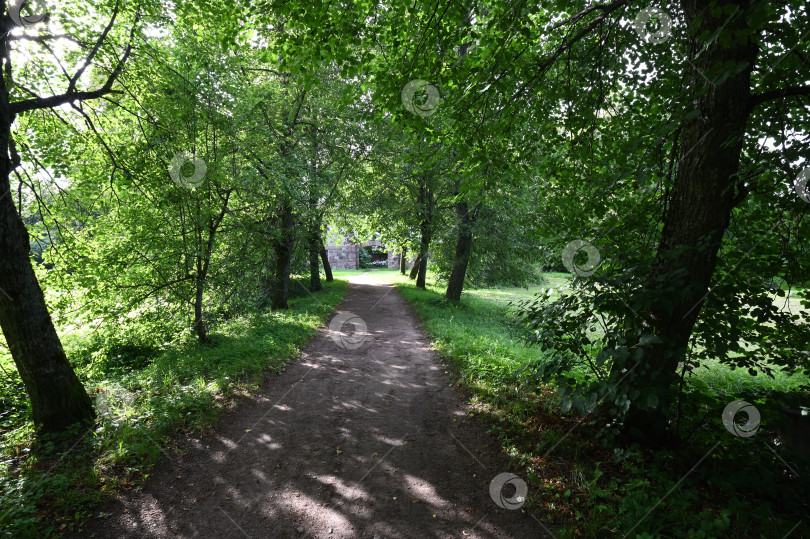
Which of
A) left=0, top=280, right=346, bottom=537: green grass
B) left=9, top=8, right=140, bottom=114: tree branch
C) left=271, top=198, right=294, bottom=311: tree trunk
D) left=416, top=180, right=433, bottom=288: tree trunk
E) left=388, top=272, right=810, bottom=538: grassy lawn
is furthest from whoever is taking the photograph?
left=416, top=180, right=433, bottom=288: tree trunk

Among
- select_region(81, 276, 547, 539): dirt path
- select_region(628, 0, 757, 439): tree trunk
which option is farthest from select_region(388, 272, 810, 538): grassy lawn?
select_region(628, 0, 757, 439): tree trunk

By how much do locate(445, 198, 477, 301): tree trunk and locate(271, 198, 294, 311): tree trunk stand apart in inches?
Answer: 256

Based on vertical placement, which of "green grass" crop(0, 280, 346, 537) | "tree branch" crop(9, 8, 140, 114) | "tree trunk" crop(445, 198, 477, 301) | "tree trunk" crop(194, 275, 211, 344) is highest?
"tree branch" crop(9, 8, 140, 114)

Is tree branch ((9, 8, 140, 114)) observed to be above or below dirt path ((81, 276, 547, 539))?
above

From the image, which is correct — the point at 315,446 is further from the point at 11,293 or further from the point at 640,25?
the point at 640,25

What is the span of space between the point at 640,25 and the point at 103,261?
405 inches

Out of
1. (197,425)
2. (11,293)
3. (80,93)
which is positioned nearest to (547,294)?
(197,425)

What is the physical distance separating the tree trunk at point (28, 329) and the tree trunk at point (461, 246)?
1144cm

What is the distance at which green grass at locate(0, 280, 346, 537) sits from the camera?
3.64 m

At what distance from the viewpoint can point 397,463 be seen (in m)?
4.57

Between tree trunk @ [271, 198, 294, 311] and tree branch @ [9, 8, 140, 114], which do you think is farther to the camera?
tree trunk @ [271, 198, 294, 311]

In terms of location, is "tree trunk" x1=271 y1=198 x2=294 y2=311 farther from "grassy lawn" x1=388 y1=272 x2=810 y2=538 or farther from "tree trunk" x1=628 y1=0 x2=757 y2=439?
"tree trunk" x1=628 y1=0 x2=757 y2=439

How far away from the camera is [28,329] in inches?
188

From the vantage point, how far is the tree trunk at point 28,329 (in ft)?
15.1
